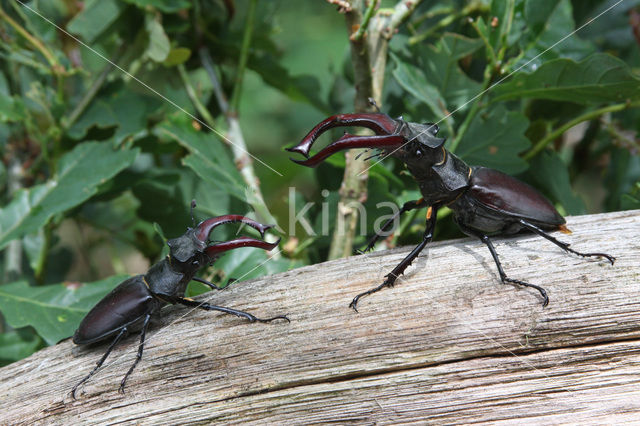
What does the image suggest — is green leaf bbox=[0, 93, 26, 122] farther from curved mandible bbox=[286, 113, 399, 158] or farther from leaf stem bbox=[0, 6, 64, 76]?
curved mandible bbox=[286, 113, 399, 158]

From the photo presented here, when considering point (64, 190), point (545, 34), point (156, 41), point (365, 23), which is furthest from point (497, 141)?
point (64, 190)

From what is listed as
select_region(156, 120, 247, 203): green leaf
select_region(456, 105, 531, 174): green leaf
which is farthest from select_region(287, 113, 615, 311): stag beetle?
select_region(156, 120, 247, 203): green leaf

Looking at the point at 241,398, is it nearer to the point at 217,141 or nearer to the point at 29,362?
the point at 29,362

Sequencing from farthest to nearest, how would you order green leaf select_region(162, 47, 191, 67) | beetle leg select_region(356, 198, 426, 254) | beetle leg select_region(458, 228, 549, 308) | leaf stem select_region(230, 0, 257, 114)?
leaf stem select_region(230, 0, 257, 114), green leaf select_region(162, 47, 191, 67), beetle leg select_region(356, 198, 426, 254), beetle leg select_region(458, 228, 549, 308)

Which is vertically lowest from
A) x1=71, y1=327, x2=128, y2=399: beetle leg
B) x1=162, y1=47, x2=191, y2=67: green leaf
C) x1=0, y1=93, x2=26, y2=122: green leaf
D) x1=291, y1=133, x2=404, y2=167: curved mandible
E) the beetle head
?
x1=71, y1=327, x2=128, y2=399: beetle leg

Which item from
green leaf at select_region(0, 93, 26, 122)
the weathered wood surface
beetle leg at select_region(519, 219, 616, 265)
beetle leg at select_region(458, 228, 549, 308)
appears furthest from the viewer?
green leaf at select_region(0, 93, 26, 122)

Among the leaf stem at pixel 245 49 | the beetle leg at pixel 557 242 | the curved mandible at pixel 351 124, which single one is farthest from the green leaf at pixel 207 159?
the beetle leg at pixel 557 242
